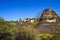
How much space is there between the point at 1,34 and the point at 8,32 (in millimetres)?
1577

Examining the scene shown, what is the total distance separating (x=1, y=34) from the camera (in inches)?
1658

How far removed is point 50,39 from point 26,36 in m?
7.67

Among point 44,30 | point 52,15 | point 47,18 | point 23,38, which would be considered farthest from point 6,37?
point 52,15

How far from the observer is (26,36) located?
4078cm

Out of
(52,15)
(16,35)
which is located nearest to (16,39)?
(16,35)

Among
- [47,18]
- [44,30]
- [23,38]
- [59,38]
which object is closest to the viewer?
[23,38]

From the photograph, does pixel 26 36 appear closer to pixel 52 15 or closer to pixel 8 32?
pixel 8 32

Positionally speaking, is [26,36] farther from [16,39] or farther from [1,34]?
[1,34]

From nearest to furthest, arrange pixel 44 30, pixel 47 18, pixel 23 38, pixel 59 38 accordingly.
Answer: pixel 23 38 → pixel 59 38 → pixel 44 30 → pixel 47 18

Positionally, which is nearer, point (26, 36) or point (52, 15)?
point (26, 36)

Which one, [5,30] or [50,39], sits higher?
[5,30]

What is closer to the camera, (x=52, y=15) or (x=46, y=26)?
(x=46, y=26)

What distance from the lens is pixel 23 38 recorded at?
133 feet

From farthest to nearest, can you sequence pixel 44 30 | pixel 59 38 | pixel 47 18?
pixel 47 18, pixel 44 30, pixel 59 38
